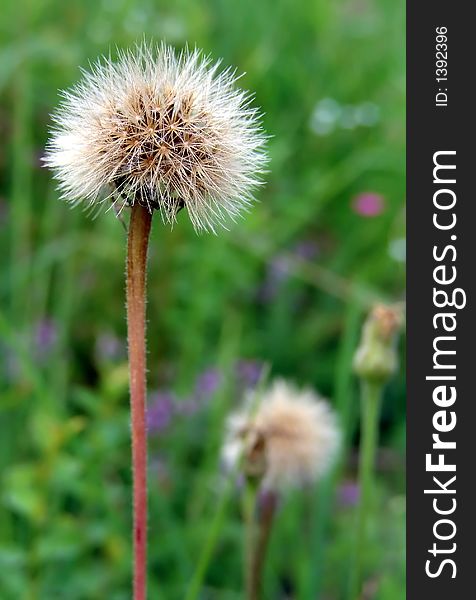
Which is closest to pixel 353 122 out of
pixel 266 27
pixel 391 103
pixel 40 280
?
pixel 391 103

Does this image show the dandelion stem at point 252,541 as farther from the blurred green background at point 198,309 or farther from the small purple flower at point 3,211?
the small purple flower at point 3,211

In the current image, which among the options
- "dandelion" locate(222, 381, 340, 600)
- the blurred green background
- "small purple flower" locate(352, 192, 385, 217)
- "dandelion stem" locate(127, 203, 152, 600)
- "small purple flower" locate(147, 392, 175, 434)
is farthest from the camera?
"small purple flower" locate(352, 192, 385, 217)

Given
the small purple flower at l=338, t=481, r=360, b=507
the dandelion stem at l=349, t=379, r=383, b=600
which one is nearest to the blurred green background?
the small purple flower at l=338, t=481, r=360, b=507

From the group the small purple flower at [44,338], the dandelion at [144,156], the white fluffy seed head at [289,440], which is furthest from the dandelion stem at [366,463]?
the small purple flower at [44,338]

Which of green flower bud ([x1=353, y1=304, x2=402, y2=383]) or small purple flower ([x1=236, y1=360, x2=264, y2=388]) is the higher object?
small purple flower ([x1=236, y1=360, x2=264, y2=388])

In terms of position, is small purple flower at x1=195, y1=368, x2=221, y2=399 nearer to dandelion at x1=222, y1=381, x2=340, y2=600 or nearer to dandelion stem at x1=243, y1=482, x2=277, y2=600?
dandelion at x1=222, y1=381, x2=340, y2=600

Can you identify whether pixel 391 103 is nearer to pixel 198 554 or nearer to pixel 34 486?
pixel 198 554

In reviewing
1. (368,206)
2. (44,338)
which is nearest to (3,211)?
(44,338)
